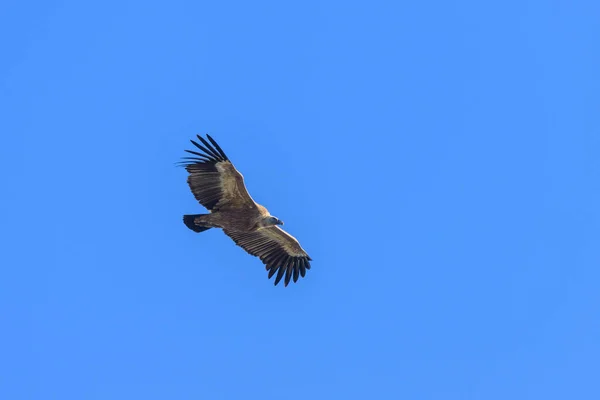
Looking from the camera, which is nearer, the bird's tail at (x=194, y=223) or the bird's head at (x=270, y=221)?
the bird's tail at (x=194, y=223)

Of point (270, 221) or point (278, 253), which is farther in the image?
point (278, 253)

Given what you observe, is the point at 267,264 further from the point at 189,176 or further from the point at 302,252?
the point at 189,176

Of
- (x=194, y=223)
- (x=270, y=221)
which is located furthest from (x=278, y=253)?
(x=194, y=223)

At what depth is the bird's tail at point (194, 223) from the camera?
30547mm

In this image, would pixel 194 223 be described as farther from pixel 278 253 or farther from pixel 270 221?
pixel 278 253

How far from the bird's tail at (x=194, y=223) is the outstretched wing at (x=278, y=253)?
5.23ft

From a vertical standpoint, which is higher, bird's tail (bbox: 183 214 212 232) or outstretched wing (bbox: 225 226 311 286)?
outstretched wing (bbox: 225 226 311 286)

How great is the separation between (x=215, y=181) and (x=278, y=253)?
3637mm

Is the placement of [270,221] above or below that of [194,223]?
above

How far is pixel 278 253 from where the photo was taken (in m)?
32.4

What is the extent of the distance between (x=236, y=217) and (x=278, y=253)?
2378 mm

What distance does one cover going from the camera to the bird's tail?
30547 mm

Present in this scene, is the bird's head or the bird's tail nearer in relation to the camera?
the bird's tail

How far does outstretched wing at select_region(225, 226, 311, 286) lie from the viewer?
32.0 m
